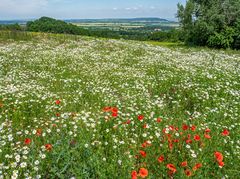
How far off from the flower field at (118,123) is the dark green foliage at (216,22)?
19.3 metres

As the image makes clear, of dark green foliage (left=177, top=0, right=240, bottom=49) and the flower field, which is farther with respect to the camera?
dark green foliage (left=177, top=0, right=240, bottom=49)

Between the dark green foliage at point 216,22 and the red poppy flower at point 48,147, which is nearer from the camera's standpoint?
the red poppy flower at point 48,147

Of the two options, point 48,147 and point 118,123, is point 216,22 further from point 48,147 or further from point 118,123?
point 48,147

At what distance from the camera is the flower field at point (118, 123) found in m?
4.24

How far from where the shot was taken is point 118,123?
5.97m

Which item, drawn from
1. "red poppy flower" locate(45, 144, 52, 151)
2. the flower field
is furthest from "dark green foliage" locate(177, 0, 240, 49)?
"red poppy flower" locate(45, 144, 52, 151)

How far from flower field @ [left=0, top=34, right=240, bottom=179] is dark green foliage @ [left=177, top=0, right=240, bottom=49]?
63.2ft

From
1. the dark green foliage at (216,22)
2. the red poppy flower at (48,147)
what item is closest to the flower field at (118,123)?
the red poppy flower at (48,147)

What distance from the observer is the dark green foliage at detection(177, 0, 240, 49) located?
30391mm

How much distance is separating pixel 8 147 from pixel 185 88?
23.0 ft

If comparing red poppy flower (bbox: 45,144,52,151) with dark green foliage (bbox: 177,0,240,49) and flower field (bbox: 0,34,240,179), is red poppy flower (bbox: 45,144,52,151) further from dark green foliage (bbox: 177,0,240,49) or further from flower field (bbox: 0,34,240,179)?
dark green foliage (bbox: 177,0,240,49)

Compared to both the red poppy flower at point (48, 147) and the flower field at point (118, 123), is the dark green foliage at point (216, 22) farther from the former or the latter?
the red poppy flower at point (48, 147)

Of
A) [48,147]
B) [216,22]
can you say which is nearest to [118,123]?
[48,147]

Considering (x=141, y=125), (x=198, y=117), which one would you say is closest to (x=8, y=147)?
(x=141, y=125)
